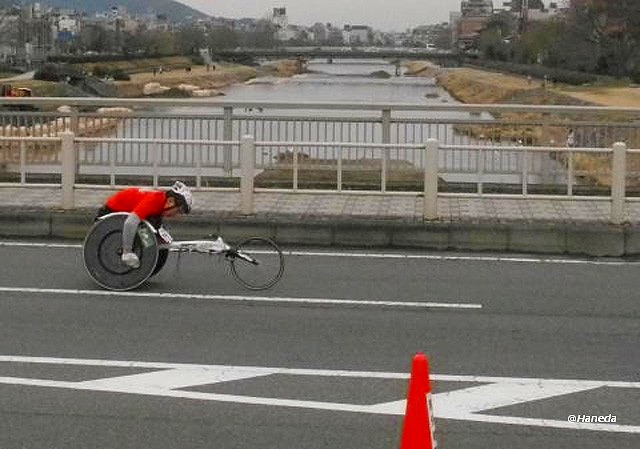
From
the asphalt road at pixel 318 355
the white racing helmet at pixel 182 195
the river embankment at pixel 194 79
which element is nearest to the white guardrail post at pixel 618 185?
the asphalt road at pixel 318 355

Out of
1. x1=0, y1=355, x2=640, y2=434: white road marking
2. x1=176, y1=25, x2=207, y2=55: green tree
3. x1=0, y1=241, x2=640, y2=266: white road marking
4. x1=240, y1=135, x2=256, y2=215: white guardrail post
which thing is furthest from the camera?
x1=176, y1=25, x2=207, y2=55: green tree

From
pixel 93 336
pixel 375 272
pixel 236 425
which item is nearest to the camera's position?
pixel 236 425

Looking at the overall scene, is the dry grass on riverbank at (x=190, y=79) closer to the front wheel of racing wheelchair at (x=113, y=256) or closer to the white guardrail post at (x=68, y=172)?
the white guardrail post at (x=68, y=172)

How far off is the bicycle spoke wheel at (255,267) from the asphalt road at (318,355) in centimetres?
16

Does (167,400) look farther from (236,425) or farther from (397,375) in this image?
(397,375)

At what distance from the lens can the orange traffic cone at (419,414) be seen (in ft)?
16.1

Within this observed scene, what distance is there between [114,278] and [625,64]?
281 ft

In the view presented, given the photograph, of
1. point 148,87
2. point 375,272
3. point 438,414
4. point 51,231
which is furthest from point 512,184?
point 148,87

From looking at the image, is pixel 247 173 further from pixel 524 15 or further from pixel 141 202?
pixel 524 15

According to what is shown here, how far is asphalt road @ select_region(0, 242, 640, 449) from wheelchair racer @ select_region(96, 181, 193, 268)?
48 cm

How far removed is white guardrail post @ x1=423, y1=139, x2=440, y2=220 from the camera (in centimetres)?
1370

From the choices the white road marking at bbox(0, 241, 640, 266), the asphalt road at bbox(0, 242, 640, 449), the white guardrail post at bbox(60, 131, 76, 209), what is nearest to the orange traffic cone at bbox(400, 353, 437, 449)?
the asphalt road at bbox(0, 242, 640, 449)

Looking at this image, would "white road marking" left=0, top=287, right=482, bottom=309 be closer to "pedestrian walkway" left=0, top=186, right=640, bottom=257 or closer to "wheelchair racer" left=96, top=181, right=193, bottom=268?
"wheelchair racer" left=96, top=181, right=193, bottom=268

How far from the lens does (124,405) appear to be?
22.1ft
